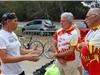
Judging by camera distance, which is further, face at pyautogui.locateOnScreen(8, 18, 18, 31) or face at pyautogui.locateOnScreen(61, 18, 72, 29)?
face at pyautogui.locateOnScreen(61, 18, 72, 29)

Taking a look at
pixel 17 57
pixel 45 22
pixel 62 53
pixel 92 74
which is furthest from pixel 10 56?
pixel 45 22

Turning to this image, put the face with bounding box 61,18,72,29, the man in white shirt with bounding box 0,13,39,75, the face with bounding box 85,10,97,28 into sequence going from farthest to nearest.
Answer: the face with bounding box 61,18,72,29 < the man in white shirt with bounding box 0,13,39,75 < the face with bounding box 85,10,97,28

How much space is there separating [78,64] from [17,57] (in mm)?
2586

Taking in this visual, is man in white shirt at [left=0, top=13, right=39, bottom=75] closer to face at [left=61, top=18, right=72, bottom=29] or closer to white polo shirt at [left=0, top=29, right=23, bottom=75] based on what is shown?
white polo shirt at [left=0, top=29, right=23, bottom=75]

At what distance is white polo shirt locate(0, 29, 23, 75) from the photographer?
17.5 feet

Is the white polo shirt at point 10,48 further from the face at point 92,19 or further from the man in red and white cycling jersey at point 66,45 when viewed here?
the man in red and white cycling jersey at point 66,45

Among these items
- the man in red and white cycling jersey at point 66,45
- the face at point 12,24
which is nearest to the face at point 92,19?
the face at point 12,24

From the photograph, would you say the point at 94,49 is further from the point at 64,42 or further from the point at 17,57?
the point at 64,42

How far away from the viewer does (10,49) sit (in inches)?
211

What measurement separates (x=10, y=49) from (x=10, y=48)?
2 centimetres

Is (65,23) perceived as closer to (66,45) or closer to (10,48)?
(66,45)

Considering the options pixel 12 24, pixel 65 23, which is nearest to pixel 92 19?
pixel 12 24

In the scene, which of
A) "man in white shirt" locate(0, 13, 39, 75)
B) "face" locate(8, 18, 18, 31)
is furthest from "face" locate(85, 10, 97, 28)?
"face" locate(8, 18, 18, 31)

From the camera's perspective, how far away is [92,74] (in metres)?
5.07
